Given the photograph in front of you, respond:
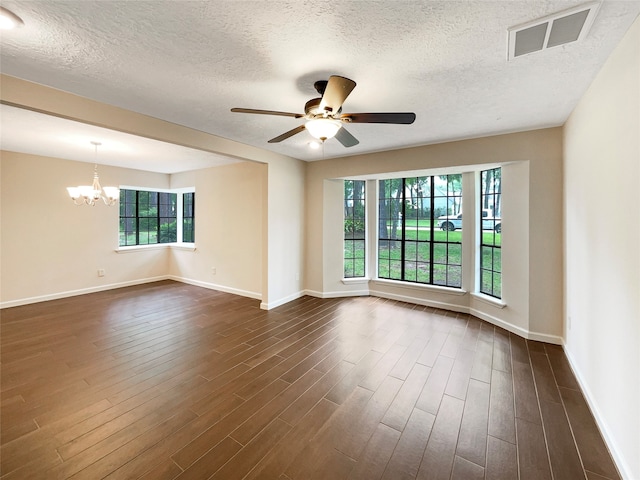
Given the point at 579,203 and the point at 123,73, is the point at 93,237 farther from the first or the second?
the point at 579,203

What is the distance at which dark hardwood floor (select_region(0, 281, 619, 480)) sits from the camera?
1650 millimetres

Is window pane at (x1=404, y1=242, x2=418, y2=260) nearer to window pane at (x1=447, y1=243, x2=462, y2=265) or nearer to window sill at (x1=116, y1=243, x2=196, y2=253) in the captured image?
window pane at (x1=447, y1=243, x2=462, y2=265)

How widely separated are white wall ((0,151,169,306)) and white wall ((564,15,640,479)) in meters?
7.37

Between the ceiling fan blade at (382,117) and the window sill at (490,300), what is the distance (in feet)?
9.76

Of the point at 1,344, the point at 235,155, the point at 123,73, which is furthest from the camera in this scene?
the point at 235,155

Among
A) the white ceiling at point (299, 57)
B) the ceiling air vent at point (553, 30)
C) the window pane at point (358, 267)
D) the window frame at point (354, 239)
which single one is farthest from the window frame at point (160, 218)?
the ceiling air vent at point (553, 30)

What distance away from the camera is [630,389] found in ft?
5.08

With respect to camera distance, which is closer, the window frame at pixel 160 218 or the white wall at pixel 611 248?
the white wall at pixel 611 248

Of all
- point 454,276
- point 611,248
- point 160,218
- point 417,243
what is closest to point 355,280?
point 417,243

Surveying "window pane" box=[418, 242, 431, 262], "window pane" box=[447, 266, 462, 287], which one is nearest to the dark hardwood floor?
"window pane" box=[447, 266, 462, 287]

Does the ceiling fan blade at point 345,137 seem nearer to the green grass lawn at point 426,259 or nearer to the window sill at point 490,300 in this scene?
the green grass lawn at point 426,259

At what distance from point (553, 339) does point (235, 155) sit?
15.5 feet

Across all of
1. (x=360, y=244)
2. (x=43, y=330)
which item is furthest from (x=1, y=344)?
(x=360, y=244)

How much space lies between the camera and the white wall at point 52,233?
451cm
